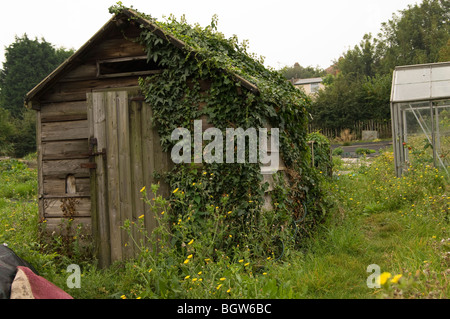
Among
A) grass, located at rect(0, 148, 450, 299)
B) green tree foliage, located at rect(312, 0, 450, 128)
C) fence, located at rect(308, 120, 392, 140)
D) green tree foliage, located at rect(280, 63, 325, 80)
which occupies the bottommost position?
grass, located at rect(0, 148, 450, 299)

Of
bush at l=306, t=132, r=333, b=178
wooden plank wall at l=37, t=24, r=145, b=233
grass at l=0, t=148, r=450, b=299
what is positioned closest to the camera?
grass at l=0, t=148, r=450, b=299

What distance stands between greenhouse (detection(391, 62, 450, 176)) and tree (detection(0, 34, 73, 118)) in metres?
36.2

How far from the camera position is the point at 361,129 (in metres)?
26.2

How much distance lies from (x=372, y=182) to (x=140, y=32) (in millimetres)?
6195

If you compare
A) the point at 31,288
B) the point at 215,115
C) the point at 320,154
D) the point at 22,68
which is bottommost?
the point at 31,288

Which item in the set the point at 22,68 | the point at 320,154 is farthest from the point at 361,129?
the point at 22,68

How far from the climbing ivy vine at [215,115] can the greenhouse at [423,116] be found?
487 centimetres

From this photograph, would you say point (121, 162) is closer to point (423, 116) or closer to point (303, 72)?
point (423, 116)

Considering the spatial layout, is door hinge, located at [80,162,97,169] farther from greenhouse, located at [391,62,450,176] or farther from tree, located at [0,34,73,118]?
tree, located at [0,34,73,118]

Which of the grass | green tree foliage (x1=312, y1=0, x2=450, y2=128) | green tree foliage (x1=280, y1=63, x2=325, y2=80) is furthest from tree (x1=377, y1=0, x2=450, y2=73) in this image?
the grass

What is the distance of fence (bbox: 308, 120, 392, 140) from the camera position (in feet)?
82.9

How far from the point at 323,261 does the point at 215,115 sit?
2.34 m

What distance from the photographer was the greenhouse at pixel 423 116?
30.1 ft
